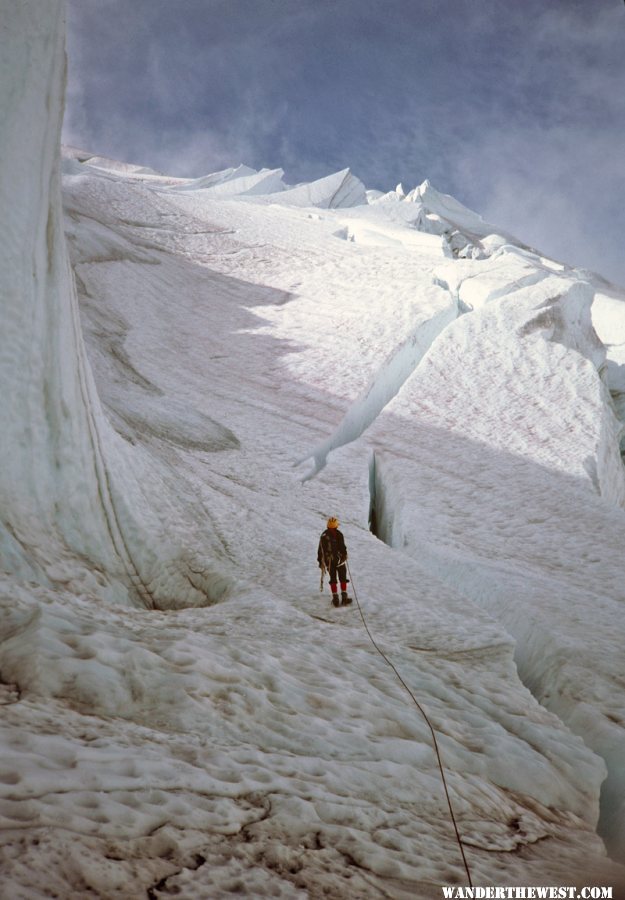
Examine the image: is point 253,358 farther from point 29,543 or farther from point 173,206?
point 173,206

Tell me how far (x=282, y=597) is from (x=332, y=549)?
71cm

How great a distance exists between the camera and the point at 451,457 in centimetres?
1029

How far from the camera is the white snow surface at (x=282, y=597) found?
241 centimetres

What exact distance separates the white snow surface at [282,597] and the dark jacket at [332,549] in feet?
1.50

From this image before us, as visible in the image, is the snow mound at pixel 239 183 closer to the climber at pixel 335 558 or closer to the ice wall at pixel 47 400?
the ice wall at pixel 47 400

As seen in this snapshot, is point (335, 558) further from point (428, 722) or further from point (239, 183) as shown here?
point (239, 183)

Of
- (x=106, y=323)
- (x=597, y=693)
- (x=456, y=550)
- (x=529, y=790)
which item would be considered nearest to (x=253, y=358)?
(x=106, y=323)

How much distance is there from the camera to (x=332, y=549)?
18.9ft

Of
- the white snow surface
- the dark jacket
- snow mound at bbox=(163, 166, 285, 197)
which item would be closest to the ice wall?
the white snow surface

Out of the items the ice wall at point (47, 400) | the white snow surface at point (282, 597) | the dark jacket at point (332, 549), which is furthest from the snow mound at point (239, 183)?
the dark jacket at point (332, 549)

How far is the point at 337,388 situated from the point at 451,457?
3.06 metres

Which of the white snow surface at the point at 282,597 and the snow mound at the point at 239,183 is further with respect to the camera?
the snow mound at the point at 239,183

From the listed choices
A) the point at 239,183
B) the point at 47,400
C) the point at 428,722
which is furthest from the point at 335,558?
the point at 239,183

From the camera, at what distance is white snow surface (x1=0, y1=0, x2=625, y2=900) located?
2.41 meters
